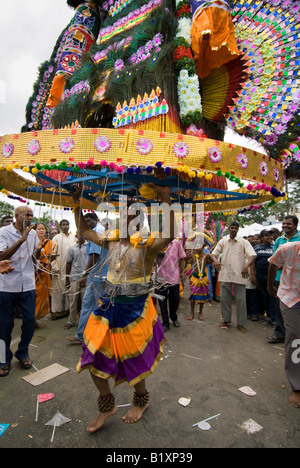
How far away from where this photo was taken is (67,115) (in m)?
3.08

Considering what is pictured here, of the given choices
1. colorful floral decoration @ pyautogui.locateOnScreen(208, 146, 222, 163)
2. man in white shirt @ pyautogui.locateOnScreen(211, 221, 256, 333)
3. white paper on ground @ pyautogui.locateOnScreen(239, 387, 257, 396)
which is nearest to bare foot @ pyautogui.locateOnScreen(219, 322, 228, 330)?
man in white shirt @ pyautogui.locateOnScreen(211, 221, 256, 333)

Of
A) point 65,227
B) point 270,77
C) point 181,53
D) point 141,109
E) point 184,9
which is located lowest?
point 65,227

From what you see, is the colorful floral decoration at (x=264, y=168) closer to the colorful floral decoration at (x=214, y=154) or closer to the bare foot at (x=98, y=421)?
the colorful floral decoration at (x=214, y=154)

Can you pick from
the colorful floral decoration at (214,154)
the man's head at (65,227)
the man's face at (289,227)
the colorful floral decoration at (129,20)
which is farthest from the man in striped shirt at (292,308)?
the man's head at (65,227)

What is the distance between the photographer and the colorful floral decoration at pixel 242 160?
200 centimetres

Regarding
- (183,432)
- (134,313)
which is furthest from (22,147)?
(183,432)

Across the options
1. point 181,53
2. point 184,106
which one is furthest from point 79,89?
point 184,106

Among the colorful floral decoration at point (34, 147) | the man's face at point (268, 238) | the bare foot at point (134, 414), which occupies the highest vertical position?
the colorful floral decoration at point (34, 147)

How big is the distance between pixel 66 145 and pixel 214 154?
1.09 meters

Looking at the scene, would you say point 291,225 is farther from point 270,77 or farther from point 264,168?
point 270,77

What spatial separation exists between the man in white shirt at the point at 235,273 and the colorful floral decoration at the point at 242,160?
2828mm

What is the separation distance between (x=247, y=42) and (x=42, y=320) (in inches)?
213

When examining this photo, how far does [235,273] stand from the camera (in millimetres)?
4785
